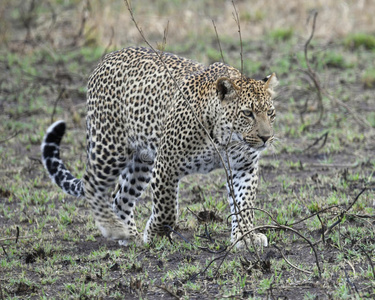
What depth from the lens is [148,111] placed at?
257 inches

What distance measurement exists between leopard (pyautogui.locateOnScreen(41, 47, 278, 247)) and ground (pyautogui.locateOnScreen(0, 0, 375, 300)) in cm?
29

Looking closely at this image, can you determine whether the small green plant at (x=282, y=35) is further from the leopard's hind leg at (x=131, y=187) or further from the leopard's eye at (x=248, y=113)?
the leopard's eye at (x=248, y=113)

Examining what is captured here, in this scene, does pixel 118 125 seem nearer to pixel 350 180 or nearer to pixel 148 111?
pixel 148 111

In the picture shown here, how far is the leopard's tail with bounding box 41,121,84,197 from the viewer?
7.12m

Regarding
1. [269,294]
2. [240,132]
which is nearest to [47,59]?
[240,132]

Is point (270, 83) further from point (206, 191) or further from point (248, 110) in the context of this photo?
point (206, 191)

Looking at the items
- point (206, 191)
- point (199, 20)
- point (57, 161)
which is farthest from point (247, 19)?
point (57, 161)

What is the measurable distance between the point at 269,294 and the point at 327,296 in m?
0.41

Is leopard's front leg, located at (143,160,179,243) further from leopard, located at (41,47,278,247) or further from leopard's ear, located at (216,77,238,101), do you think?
leopard's ear, located at (216,77,238,101)

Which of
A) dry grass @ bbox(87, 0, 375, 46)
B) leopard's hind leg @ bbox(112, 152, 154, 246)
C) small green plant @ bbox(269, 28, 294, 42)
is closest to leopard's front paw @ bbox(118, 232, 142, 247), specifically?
leopard's hind leg @ bbox(112, 152, 154, 246)

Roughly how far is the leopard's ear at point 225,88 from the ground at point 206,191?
2.09ft

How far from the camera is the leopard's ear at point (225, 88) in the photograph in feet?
18.6

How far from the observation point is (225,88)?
5.75m

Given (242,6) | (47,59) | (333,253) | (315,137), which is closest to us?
(333,253)
